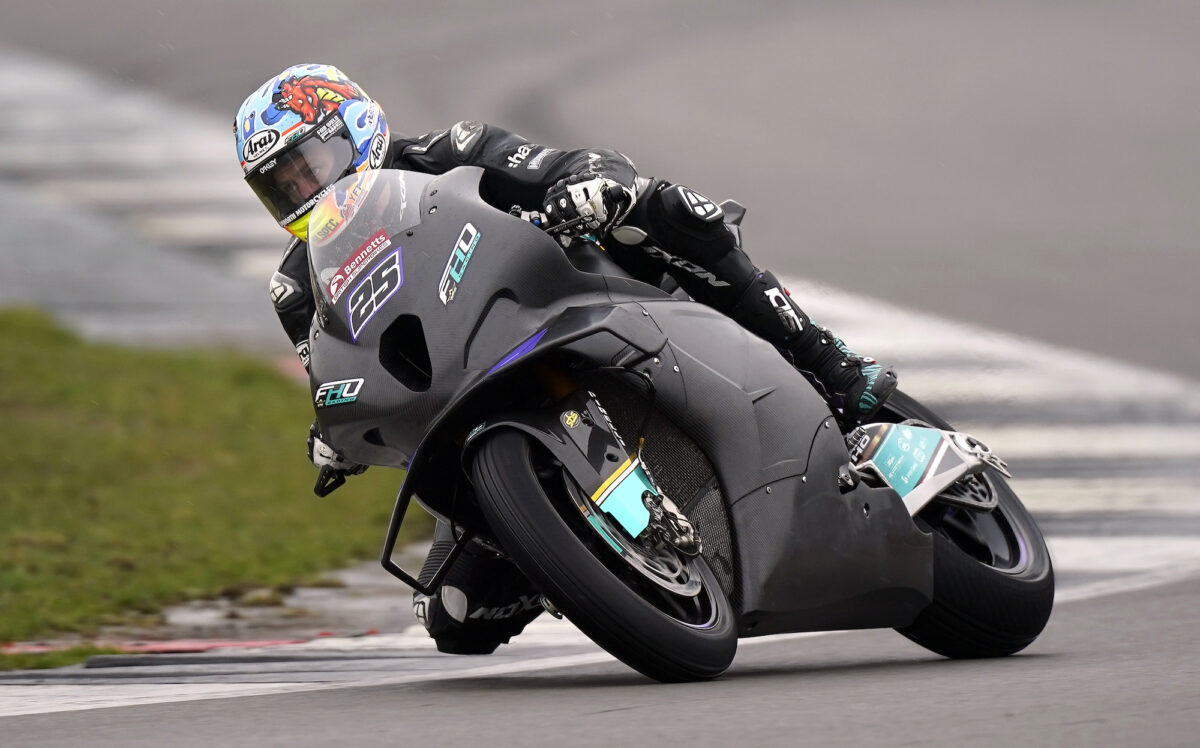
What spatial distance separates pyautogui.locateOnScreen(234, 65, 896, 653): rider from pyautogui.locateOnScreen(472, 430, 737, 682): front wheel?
67 centimetres

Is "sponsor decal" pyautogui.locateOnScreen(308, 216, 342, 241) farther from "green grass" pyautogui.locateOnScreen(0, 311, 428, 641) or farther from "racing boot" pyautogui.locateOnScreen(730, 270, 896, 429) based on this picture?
"green grass" pyautogui.locateOnScreen(0, 311, 428, 641)

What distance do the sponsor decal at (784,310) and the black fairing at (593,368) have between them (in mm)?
314

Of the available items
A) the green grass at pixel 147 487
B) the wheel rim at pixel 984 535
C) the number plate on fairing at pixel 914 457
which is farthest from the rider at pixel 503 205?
the green grass at pixel 147 487

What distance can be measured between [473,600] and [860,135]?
21.3ft

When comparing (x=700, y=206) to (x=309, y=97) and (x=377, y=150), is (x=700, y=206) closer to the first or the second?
(x=377, y=150)

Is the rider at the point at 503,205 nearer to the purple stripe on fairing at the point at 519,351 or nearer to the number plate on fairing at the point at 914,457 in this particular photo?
the number plate on fairing at the point at 914,457

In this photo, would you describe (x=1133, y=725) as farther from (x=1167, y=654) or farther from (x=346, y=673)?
(x=346, y=673)

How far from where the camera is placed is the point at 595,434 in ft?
11.4

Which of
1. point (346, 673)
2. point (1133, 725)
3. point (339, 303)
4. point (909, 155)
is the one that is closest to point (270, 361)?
point (909, 155)

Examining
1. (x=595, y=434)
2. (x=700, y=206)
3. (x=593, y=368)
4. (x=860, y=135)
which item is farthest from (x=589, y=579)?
(x=860, y=135)

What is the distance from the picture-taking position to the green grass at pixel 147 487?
19.5ft

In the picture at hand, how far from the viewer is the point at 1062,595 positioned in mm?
5504

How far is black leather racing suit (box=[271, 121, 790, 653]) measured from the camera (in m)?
4.03

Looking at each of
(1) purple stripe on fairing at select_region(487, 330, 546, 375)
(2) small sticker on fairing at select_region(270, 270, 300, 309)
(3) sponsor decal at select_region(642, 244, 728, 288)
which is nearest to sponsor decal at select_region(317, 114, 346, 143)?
(2) small sticker on fairing at select_region(270, 270, 300, 309)
